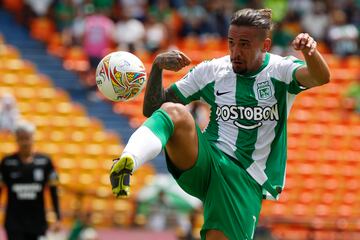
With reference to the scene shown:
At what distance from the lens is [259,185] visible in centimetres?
704

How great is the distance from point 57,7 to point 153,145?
1272cm

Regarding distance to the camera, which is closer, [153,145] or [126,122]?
[153,145]

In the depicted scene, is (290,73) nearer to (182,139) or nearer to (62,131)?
(182,139)

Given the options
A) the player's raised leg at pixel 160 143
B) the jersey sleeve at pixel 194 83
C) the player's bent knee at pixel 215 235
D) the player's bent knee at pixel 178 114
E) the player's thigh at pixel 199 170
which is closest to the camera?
the player's raised leg at pixel 160 143

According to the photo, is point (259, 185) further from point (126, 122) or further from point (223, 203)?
point (126, 122)

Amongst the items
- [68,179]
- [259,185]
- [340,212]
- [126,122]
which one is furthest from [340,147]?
[259,185]

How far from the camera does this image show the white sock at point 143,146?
611 centimetres

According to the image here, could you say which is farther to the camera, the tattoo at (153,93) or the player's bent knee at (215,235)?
the tattoo at (153,93)

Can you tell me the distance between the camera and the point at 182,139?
21.3 feet

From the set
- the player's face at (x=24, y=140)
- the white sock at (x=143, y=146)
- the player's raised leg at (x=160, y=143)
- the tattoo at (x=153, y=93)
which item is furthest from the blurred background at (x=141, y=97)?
the white sock at (x=143, y=146)

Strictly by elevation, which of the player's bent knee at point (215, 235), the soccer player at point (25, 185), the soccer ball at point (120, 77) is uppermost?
the soccer ball at point (120, 77)

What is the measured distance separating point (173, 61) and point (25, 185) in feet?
12.5

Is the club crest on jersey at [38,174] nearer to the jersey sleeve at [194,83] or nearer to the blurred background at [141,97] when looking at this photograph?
the jersey sleeve at [194,83]

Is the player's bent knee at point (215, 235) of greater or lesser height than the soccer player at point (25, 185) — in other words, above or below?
above
